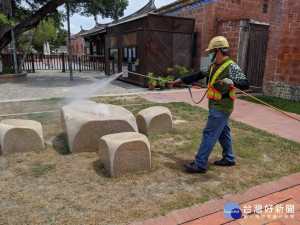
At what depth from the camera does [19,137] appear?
4.17m

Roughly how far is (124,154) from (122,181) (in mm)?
376

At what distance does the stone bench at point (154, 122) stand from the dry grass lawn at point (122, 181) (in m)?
0.21

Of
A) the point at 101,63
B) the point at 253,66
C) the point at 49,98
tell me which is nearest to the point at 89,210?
the point at 49,98

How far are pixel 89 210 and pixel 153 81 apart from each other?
917cm

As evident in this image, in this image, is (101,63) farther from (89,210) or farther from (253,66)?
(89,210)

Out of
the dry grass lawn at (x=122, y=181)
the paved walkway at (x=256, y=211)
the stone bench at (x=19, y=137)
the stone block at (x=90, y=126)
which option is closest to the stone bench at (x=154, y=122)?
the dry grass lawn at (x=122, y=181)

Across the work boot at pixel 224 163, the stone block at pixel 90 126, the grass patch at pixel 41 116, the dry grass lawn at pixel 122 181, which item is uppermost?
the stone block at pixel 90 126

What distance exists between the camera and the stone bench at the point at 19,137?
13.4ft

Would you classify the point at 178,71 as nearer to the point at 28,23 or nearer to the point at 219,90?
the point at 28,23

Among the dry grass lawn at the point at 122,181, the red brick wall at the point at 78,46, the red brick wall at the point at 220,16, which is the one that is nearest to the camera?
the dry grass lawn at the point at 122,181

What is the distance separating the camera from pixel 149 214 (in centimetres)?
270

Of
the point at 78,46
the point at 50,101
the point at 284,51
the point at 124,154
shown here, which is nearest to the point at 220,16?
the point at 284,51

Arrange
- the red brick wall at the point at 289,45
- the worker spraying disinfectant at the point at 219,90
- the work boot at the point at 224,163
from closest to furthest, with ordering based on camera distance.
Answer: the worker spraying disinfectant at the point at 219,90 → the work boot at the point at 224,163 → the red brick wall at the point at 289,45

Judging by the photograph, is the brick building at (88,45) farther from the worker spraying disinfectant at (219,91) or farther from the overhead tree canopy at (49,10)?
the worker spraying disinfectant at (219,91)
